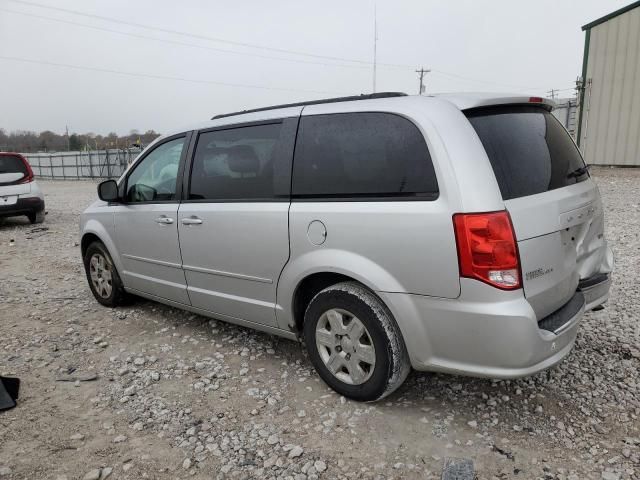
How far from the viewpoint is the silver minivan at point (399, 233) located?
7.55 ft

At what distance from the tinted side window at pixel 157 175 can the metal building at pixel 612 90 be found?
1259cm

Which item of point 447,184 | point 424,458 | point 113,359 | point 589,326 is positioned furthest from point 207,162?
point 589,326

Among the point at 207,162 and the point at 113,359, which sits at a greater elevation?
the point at 207,162

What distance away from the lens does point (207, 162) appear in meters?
3.61

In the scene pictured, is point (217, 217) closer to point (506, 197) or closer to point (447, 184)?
point (447, 184)

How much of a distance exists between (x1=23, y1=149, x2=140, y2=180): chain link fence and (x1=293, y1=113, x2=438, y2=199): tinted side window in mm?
24183

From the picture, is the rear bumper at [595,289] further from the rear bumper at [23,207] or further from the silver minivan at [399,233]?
the rear bumper at [23,207]

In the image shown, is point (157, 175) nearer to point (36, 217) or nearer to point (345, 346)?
point (345, 346)

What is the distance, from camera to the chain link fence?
26844 millimetres

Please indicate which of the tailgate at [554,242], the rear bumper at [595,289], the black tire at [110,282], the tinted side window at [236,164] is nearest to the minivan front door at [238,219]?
the tinted side window at [236,164]

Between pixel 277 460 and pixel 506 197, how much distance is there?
5.68ft

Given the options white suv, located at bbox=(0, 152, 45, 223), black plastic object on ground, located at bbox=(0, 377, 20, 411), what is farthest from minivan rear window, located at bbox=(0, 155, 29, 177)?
black plastic object on ground, located at bbox=(0, 377, 20, 411)

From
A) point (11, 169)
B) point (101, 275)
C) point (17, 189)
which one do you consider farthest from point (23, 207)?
point (101, 275)

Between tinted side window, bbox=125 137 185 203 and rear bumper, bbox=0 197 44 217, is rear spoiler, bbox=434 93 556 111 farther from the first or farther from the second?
rear bumper, bbox=0 197 44 217
